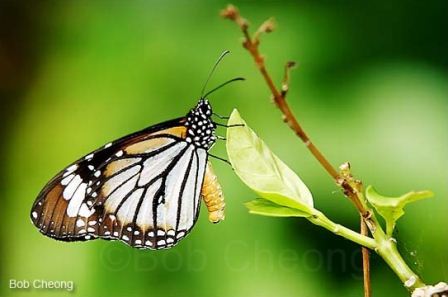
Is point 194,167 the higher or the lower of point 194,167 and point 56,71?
the lower

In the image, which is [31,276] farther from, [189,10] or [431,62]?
[431,62]

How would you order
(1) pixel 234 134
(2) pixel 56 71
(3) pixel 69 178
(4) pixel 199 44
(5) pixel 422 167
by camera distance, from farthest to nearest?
(2) pixel 56 71 → (4) pixel 199 44 → (5) pixel 422 167 → (3) pixel 69 178 → (1) pixel 234 134

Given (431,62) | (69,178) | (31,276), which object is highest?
(431,62)

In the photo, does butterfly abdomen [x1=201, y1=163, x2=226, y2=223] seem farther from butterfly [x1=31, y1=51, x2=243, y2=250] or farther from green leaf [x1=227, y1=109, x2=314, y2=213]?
green leaf [x1=227, y1=109, x2=314, y2=213]

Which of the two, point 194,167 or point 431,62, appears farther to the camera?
point 431,62

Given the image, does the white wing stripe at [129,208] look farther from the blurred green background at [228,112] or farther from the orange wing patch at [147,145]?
the blurred green background at [228,112]

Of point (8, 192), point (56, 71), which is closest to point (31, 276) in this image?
point (8, 192)

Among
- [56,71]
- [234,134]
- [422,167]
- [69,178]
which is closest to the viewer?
[234,134]
